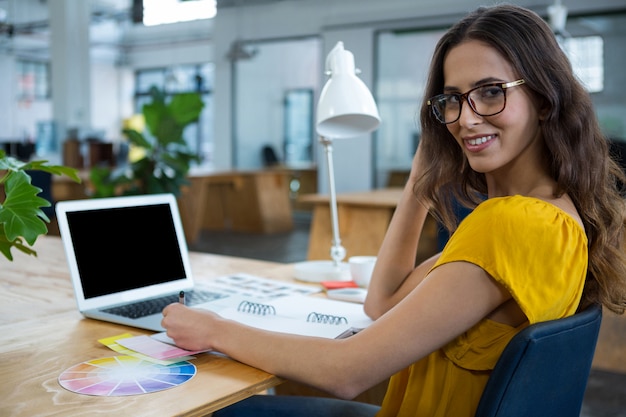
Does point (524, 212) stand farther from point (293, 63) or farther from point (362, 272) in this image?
point (293, 63)

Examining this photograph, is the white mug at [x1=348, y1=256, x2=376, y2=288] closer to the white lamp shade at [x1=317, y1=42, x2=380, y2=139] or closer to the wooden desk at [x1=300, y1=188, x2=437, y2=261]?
the white lamp shade at [x1=317, y1=42, x2=380, y2=139]

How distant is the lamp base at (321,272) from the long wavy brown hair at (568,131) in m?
0.91

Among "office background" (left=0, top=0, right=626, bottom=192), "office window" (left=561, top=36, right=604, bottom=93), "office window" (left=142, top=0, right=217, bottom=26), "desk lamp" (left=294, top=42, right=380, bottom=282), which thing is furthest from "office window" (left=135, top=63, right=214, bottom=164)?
"desk lamp" (left=294, top=42, right=380, bottom=282)

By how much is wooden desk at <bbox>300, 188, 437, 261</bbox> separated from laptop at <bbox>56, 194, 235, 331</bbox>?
2.79 m

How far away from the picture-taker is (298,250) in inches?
295

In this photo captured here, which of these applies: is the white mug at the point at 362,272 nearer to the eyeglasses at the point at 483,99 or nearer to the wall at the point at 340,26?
the eyeglasses at the point at 483,99

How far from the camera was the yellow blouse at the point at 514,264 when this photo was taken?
105 centimetres

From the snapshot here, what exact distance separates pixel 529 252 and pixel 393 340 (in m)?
0.25

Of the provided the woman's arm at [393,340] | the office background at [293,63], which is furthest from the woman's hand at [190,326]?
the office background at [293,63]

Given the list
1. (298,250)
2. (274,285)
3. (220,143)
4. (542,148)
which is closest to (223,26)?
(220,143)

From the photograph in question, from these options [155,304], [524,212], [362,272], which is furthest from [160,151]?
[524,212]

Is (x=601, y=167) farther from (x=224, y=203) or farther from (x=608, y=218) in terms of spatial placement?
(x=224, y=203)

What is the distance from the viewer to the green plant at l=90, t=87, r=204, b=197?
4.97 meters

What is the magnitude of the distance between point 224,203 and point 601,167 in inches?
337
